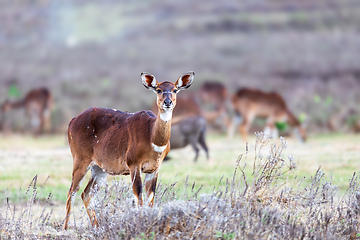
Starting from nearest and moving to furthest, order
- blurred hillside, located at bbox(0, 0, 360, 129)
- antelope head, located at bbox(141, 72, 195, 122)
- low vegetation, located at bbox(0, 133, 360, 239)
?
1. low vegetation, located at bbox(0, 133, 360, 239)
2. antelope head, located at bbox(141, 72, 195, 122)
3. blurred hillside, located at bbox(0, 0, 360, 129)

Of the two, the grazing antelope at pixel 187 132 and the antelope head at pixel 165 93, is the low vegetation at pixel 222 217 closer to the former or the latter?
the antelope head at pixel 165 93

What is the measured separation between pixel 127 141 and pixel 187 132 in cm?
940

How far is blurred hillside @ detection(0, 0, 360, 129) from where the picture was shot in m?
33.0

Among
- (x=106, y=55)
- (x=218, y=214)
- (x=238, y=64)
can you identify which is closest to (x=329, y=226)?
(x=218, y=214)

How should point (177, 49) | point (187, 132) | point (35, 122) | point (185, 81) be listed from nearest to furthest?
1. point (185, 81)
2. point (187, 132)
3. point (35, 122)
4. point (177, 49)

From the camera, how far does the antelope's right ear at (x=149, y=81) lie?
24.6ft

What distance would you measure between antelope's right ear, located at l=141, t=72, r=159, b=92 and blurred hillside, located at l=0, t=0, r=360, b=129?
20923 millimetres

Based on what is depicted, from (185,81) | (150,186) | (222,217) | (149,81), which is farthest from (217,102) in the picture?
(222,217)

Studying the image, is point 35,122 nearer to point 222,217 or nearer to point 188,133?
point 188,133

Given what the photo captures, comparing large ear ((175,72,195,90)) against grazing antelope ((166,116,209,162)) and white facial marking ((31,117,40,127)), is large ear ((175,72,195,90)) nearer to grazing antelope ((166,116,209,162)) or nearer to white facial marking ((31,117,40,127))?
grazing antelope ((166,116,209,162))

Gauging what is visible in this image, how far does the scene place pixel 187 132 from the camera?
17.1m

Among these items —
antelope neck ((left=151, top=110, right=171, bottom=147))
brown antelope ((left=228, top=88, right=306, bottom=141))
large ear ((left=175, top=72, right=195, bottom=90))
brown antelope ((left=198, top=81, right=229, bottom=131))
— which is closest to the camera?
antelope neck ((left=151, top=110, right=171, bottom=147))

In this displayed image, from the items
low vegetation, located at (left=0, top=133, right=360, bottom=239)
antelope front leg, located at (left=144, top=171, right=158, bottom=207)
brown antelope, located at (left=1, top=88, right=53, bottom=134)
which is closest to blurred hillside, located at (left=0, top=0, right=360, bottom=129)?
brown antelope, located at (left=1, top=88, right=53, bottom=134)

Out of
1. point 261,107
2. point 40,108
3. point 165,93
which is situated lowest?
point 40,108
